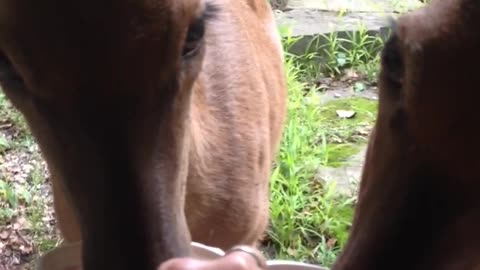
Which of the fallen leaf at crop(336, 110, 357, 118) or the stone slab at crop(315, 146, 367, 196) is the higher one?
the fallen leaf at crop(336, 110, 357, 118)

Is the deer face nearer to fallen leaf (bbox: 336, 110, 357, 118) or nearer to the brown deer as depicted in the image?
the brown deer

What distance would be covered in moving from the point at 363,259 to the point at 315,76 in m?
3.37

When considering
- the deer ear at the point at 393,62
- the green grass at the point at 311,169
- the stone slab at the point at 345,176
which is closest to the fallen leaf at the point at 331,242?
the green grass at the point at 311,169

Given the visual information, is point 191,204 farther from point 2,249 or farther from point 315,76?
point 315,76

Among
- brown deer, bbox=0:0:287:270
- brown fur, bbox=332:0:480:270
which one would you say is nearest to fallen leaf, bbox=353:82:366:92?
brown deer, bbox=0:0:287:270

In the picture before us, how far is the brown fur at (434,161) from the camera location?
1.79 metres

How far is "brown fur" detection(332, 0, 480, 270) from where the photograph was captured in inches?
70.4

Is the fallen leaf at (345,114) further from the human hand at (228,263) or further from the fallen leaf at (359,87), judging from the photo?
the human hand at (228,263)

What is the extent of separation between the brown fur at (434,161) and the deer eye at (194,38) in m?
0.44

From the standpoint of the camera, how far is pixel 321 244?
4.10 m

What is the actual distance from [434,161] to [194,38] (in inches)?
22.9

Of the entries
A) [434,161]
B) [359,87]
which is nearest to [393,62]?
[434,161]

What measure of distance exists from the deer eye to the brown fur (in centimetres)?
44

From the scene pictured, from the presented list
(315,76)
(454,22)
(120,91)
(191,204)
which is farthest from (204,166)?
(315,76)
